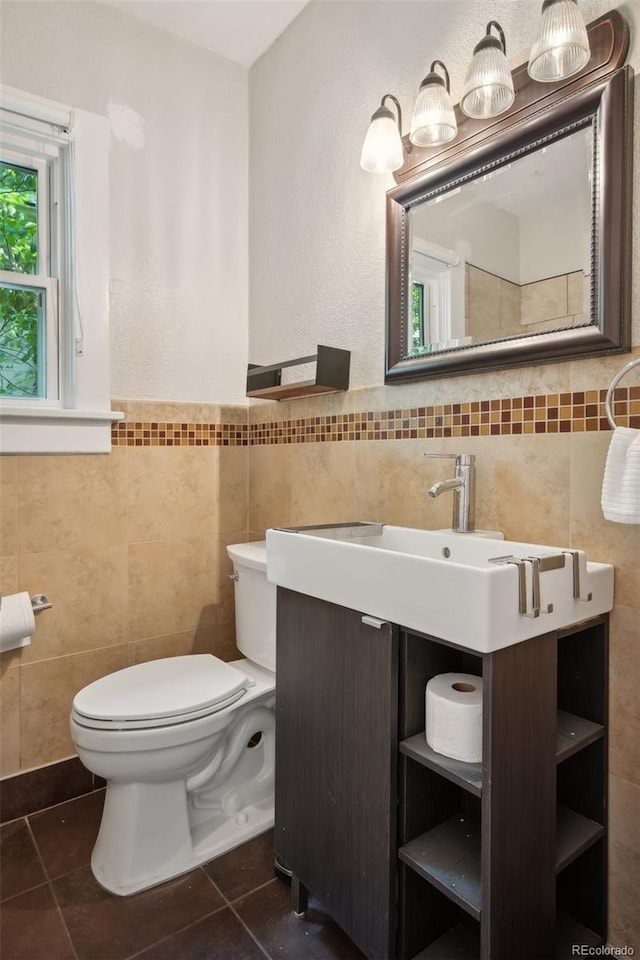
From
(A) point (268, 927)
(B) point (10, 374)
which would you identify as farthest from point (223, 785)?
(B) point (10, 374)

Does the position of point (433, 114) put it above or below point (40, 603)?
above

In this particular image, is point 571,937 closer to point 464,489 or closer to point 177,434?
point 464,489

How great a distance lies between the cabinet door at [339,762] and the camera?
1.01 m

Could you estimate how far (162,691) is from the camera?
4.75 feet

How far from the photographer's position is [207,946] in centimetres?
118

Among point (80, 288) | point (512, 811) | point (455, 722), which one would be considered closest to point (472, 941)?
point (512, 811)

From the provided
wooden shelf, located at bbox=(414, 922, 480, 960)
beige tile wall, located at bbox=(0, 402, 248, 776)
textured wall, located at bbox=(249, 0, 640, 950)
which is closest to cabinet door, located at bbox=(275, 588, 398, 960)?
wooden shelf, located at bbox=(414, 922, 480, 960)

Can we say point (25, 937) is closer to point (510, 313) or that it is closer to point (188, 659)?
point (188, 659)

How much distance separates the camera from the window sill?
162cm

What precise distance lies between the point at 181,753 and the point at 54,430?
1033 millimetres

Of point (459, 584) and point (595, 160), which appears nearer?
point (459, 584)

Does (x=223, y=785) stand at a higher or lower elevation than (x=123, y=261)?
lower

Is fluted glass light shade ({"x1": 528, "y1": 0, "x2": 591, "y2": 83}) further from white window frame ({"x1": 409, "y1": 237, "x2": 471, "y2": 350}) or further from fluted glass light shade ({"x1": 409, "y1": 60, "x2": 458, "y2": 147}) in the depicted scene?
white window frame ({"x1": 409, "y1": 237, "x2": 471, "y2": 350})

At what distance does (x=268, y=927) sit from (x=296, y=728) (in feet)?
1.50
